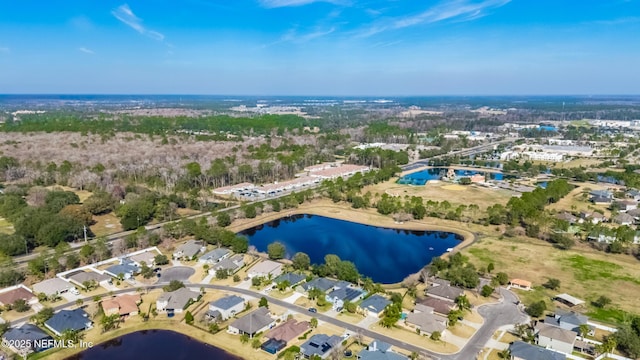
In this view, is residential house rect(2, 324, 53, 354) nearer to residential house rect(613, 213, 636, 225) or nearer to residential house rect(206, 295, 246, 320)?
residential house rect(206, 295, 246, 320)

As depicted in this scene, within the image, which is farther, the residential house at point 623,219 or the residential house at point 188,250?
the residential house at point 623,219

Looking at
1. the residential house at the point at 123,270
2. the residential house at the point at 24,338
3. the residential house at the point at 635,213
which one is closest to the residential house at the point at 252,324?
the residential house at the point at 24,338

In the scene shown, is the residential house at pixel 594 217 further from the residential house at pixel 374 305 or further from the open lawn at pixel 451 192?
the residential house at pixel 374 305

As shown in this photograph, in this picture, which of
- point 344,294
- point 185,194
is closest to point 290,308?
point 344,294

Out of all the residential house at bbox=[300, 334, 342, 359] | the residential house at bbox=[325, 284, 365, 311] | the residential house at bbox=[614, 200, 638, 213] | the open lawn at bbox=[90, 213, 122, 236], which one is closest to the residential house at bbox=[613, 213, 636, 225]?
the residential house at bbox=[614, 200, 638, 213]

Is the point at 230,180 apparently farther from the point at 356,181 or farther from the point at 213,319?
the point at 213,319
